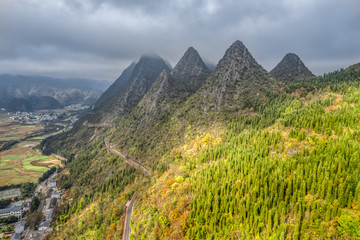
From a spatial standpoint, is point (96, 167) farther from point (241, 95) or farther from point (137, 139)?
point (241, 95)

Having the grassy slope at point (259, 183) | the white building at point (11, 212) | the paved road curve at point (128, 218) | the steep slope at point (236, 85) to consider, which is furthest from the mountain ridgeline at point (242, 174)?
the white building at point (11, 212)

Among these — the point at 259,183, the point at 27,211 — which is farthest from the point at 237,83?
the point at 27,211

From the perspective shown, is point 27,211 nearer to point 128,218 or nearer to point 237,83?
point 128,218

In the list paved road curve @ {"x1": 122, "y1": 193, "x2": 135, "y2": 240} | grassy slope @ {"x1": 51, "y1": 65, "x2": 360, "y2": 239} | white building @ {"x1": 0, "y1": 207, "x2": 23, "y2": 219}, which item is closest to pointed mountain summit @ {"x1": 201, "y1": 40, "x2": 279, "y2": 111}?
grassy slope @ {"x1": 51, "y1": 65, "x2": 360, "y2": 239}

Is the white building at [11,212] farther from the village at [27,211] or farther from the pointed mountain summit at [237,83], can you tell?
the pointed mountain summit at [237,83]

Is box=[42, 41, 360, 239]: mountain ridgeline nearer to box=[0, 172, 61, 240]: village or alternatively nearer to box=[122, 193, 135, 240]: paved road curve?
box=[122, 193, 135, 240]: paved road curve

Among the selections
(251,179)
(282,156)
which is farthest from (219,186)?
(282,156)
